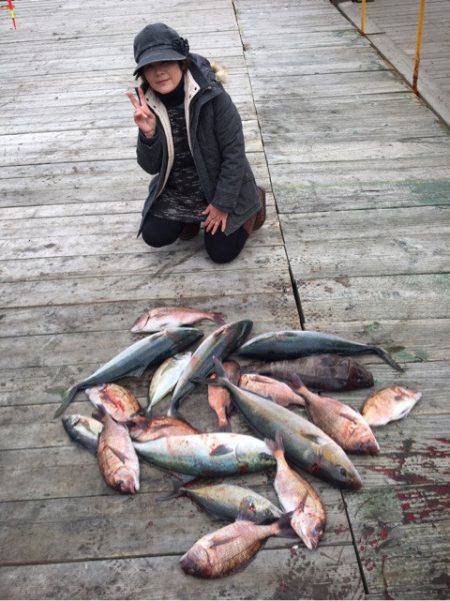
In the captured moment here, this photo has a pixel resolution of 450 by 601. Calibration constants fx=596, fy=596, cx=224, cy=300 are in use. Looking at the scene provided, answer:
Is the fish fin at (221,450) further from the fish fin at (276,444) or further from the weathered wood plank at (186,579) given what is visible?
the weathered wood plank at (186,579)

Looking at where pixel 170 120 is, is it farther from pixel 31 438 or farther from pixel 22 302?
pixel 31 438

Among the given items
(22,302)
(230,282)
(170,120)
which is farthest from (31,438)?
(170,120)

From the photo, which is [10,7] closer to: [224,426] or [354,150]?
[354,150]

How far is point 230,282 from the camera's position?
3.36 metres

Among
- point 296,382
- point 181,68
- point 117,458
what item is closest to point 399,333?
point 296,382

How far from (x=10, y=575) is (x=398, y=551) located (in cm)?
127

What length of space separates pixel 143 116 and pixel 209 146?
394 mm

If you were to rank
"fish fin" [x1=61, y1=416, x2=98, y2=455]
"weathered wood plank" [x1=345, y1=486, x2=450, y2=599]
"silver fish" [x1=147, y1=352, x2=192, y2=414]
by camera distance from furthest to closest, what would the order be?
"silver fish" [x1=147, y1=352, x2=192, y2=414] < "fish fin" [x1=61, y1=416, x2=98, y2=455] < "weathered wood plank" [x1=345, y1=486, x2=450, y2=599]

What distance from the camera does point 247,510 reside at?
2021 millimetres

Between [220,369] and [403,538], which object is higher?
[220,369]

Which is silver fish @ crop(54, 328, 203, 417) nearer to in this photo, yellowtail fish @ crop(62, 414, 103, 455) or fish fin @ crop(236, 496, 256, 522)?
yellowtail fish @ crop(62, 414, 103, 455)

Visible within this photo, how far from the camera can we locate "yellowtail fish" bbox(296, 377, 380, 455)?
2.25m

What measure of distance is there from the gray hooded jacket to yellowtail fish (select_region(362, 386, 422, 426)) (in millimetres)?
1352

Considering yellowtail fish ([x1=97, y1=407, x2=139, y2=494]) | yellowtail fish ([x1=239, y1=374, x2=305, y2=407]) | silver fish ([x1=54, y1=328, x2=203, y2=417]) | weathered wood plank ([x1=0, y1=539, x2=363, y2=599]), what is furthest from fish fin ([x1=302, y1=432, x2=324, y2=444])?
silver fish ([x1=54, y1=328, x2=203, y2=417])
